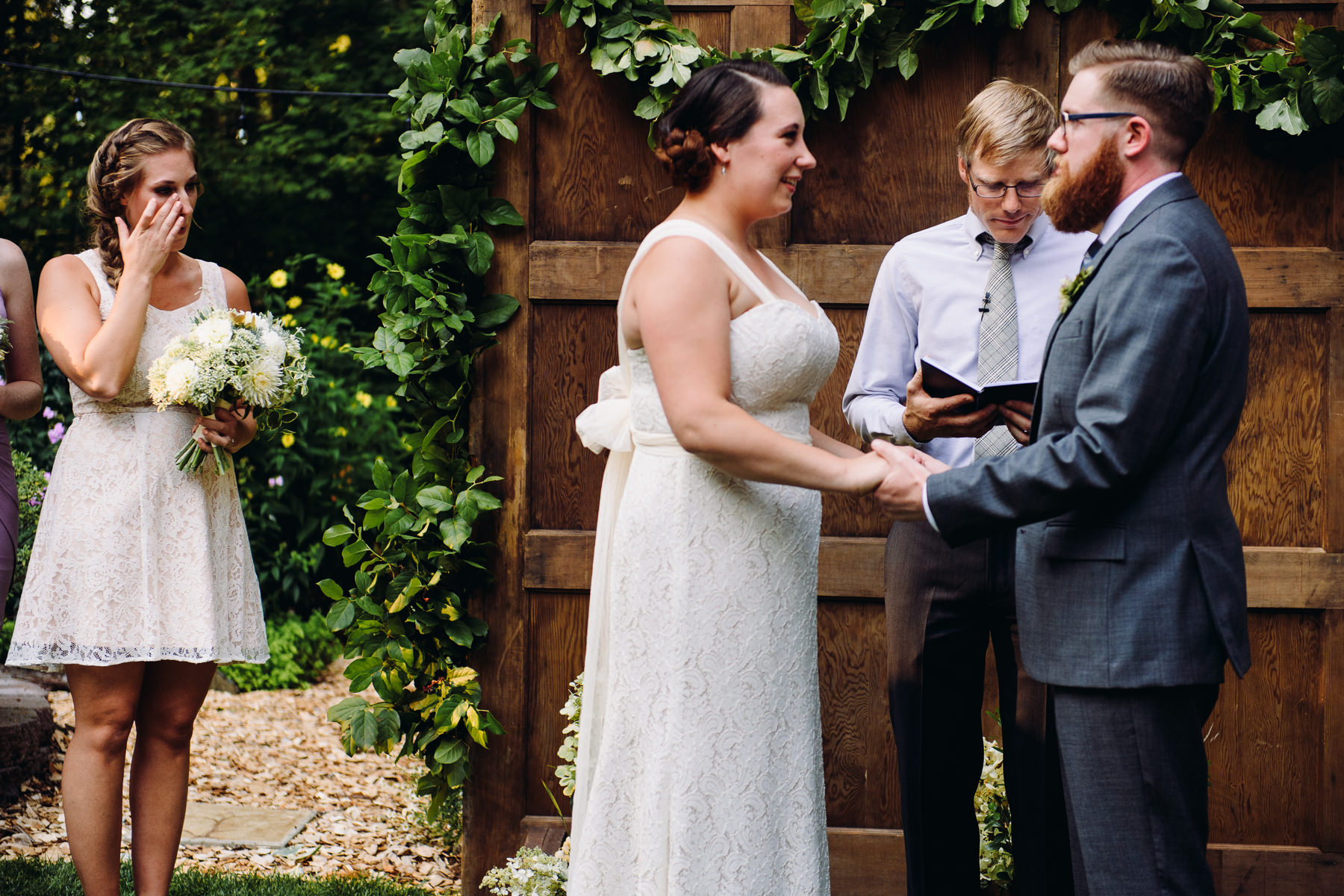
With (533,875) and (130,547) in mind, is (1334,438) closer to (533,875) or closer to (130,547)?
(533,875)

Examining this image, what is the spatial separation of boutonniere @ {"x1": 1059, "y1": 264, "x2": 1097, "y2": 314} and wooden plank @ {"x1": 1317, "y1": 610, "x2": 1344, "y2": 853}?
181 centimetres

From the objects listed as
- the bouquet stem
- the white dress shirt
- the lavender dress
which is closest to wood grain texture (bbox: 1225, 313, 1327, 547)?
the white dress shirt

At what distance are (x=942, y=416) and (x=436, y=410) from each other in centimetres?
160

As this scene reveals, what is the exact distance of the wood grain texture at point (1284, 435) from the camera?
3.25m

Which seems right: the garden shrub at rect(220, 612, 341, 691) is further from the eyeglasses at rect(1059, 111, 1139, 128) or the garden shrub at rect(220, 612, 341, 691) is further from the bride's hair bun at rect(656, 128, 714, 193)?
the eyeglasses at rect(1059, 111, 1139, 128)

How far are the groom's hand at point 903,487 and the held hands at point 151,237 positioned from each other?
191 cm

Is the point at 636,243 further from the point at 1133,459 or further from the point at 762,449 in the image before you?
the point at 1133,459

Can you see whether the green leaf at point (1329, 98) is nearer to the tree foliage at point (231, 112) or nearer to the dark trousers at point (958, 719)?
the dark trousers at point (958, 719)

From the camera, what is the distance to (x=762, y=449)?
2133 millimetres

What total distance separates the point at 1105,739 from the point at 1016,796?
78cm

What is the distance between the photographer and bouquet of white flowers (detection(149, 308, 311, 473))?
2.75 m

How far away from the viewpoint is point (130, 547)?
110 inches

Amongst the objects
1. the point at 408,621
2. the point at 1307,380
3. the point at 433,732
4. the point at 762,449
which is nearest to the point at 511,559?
the point at 408,621

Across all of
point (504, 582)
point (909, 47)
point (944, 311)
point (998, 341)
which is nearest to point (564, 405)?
point (504, 582)
